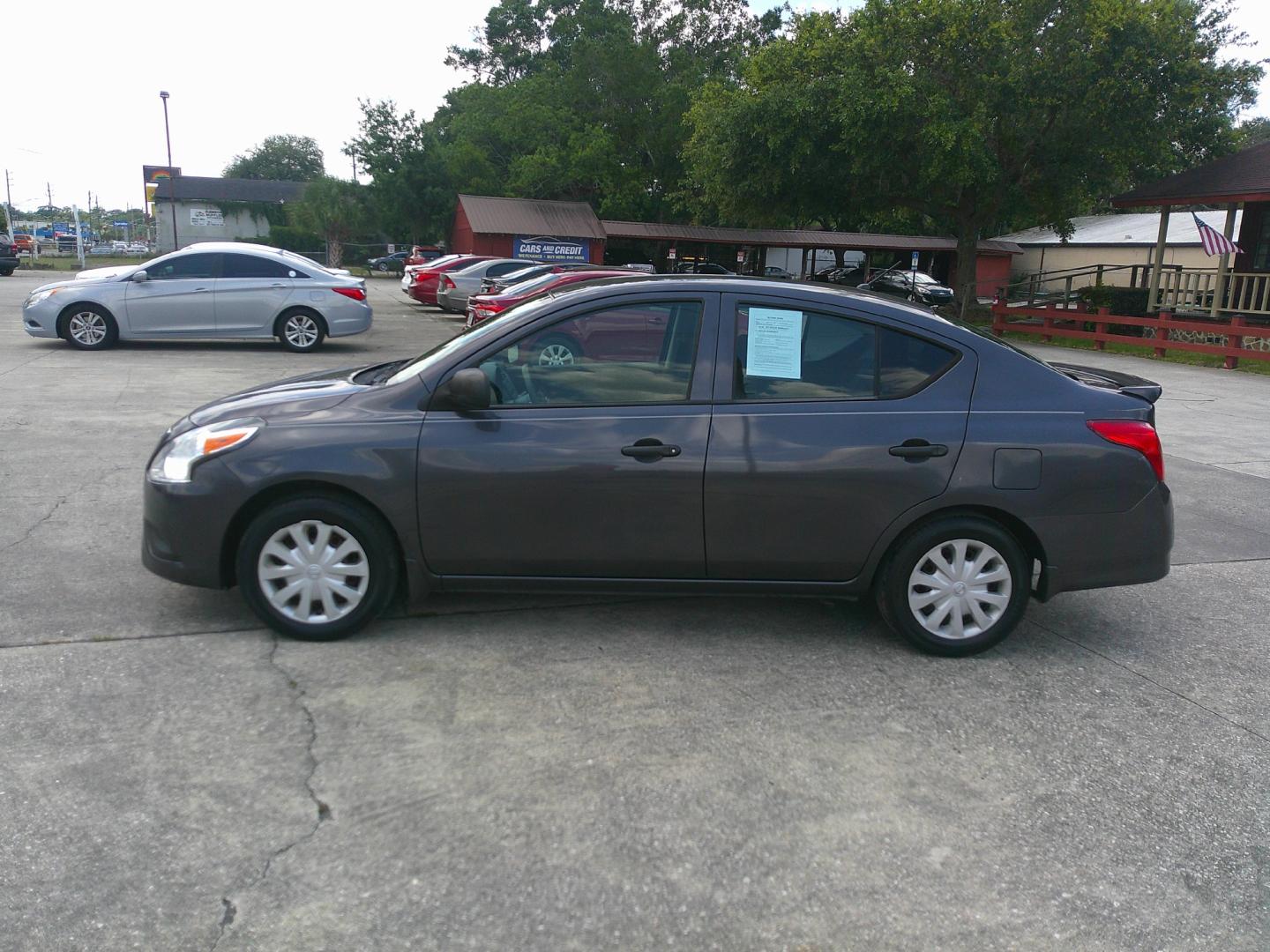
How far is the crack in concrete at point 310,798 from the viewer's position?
2.81m

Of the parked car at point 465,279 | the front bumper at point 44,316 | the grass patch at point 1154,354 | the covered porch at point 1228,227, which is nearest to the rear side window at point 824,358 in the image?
the front bumper at point 44,316

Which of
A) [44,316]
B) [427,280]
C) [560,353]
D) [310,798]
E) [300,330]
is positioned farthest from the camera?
[427,280]

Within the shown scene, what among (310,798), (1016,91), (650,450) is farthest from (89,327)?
(1016,91)

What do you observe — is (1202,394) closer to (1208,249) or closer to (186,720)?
(1208,249)

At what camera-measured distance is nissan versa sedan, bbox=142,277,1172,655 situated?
4.49 meters

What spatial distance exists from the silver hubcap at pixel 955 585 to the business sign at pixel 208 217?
8019 centimetres

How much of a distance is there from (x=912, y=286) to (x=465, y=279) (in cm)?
1753

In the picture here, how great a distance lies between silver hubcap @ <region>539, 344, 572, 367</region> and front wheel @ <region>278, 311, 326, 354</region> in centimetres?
1206

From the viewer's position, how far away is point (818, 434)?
14.9 ft

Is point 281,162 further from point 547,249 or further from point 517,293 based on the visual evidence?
point 517,293

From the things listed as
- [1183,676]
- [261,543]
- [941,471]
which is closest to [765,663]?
[941,471]

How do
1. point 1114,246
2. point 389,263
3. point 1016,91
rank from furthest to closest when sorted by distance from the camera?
point 389,263
point 1114,246
point 1016,91

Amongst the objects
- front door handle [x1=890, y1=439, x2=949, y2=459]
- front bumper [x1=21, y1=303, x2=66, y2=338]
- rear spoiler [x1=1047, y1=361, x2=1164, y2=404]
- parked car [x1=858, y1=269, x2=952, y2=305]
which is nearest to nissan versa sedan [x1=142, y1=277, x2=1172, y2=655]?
Result: front door handle [x1=890, y1=439, x2=949, y2=459]

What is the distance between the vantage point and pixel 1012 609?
4676mm
